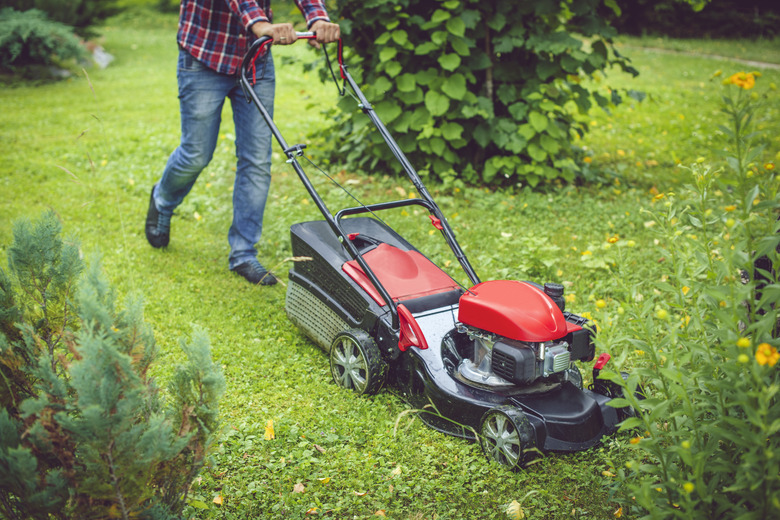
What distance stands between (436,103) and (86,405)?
3.59 meters

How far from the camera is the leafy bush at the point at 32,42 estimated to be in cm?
875

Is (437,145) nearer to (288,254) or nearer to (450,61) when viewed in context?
(450,61)

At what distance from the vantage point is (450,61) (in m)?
4.29

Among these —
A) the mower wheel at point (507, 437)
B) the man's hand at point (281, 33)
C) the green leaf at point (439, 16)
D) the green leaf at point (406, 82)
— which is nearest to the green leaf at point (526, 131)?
the green leaf at point (406, 82)

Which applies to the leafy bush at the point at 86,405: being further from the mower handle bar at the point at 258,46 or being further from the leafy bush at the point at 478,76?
the leafy bush at the point at 478,76

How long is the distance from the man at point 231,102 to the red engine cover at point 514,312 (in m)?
1.20

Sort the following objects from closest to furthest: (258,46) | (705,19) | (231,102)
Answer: (258,46) < (231,102) < (705,19)

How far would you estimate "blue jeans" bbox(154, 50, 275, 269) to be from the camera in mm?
3113

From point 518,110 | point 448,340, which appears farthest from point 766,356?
point 518,110

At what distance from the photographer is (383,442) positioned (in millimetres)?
2148

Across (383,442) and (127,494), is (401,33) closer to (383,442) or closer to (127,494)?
(383,442)

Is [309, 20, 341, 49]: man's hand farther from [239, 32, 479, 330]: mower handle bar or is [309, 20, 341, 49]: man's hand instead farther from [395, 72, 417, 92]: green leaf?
[395, 72, 417, 92]: green leaf

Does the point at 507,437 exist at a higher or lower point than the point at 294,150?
lower

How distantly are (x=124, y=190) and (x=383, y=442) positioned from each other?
338 cm
